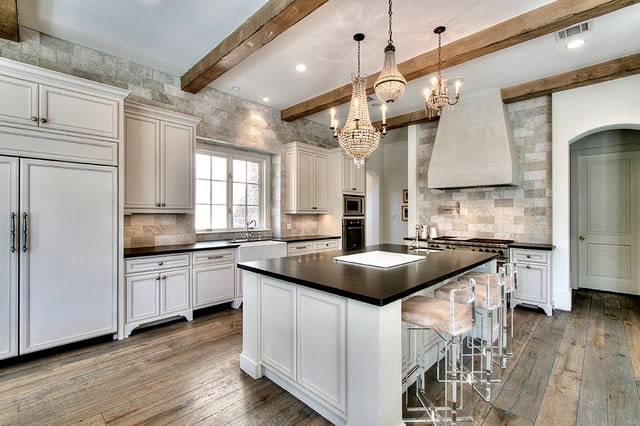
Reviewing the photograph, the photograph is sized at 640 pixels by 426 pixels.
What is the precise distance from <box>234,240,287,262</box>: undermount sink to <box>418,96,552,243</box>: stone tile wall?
118 inches

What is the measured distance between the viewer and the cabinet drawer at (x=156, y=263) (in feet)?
10.2

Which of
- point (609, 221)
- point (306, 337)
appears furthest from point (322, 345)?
point (609, 221)

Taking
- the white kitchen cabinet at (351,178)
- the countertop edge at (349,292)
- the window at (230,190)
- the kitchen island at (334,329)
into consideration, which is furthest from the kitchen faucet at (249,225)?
the countertop edge at (349,292)

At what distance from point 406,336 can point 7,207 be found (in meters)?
3.33

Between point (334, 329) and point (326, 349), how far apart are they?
0.15 metres

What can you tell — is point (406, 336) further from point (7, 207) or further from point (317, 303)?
point (7, 207)

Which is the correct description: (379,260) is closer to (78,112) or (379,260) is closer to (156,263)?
(156,263)

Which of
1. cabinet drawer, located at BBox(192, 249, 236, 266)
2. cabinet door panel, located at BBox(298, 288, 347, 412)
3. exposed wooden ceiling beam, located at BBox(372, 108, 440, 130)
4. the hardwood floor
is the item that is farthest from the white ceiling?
the hardwood floor

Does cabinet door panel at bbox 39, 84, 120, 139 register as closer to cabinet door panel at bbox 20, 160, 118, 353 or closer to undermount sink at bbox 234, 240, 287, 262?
cabinet door panel at bbox 20, 160, 118, 353

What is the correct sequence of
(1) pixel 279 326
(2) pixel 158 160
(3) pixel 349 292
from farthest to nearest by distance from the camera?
(2) pixel 158 160 → (1) pixel 279 326 → (3) pixel 349 292

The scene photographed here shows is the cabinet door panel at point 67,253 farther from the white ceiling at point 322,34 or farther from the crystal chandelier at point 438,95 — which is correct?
the crystal chandelier at point 438,95

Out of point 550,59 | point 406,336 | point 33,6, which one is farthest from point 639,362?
point 33,6

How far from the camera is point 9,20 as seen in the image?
8.36 ft

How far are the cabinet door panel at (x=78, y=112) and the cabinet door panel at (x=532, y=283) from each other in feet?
16.8
